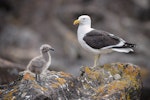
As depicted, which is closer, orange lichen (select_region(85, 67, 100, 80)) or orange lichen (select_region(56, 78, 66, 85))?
orange lichen (select_region(56, 78, 66, 85))

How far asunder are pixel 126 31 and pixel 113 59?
4.11m

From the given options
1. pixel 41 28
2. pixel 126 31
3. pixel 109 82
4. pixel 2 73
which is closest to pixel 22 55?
pixel 41 28

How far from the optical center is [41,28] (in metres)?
Answer: 34.3

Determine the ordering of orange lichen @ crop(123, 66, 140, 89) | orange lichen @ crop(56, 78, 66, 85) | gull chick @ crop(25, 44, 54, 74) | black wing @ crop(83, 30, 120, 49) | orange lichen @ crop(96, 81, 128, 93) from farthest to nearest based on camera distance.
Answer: black wing @ crop(83, 30, 120, 49), orange lichen @ crop(123, 66, 140, 89), gull chick @ crop(25, 44, 54, 74), orange lichen @ crop(96, 81, 128, 93), orange lichen @ crop(56, 78, 66, 85)

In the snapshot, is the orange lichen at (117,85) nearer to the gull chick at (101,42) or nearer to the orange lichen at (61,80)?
the orange lichen at (61,80)

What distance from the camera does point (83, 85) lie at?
11.2 metres

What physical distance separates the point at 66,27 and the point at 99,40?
2138 cm

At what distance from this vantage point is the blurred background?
31547 mm

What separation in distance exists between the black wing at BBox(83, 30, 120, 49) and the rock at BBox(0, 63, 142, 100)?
3.38 ft

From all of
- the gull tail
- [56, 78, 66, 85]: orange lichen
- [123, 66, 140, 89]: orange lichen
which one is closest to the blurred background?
the gull tail

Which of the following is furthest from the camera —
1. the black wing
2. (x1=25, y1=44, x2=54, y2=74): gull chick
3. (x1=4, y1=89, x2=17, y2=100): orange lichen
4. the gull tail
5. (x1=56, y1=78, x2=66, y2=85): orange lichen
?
the black wing

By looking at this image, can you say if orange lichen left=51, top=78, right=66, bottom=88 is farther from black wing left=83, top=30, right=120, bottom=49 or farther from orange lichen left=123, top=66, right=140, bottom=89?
black wing left=83, top=30, right=120, bottom=49

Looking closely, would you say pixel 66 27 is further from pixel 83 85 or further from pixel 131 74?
pixel 83 85

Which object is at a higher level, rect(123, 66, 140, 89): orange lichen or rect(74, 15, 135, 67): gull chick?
rect(74, 15, 135, 67): gull chick
